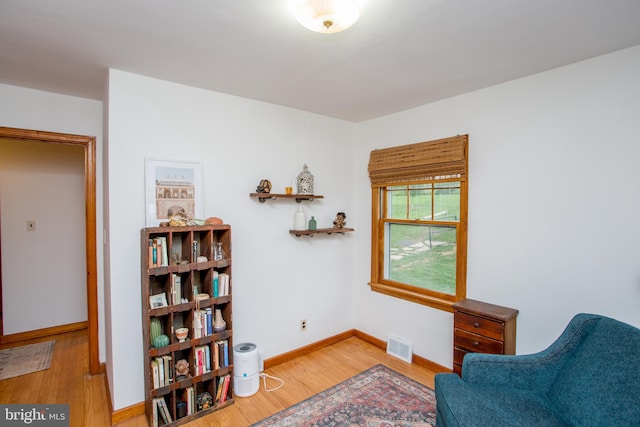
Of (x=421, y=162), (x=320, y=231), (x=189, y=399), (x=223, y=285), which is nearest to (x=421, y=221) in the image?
(x=421, y=162)

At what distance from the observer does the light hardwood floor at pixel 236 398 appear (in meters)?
2.35

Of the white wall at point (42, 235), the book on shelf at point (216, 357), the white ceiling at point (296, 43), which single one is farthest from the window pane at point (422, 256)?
the white wall at point (42, 235)

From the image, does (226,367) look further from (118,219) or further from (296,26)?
(296,26)

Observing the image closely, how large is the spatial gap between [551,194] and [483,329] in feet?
3.58

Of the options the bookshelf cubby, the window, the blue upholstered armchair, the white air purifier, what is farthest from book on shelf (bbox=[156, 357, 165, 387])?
the window

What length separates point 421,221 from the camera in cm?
315

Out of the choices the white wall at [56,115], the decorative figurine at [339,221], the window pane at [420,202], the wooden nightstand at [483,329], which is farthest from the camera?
the decorative figurine at [339,221]

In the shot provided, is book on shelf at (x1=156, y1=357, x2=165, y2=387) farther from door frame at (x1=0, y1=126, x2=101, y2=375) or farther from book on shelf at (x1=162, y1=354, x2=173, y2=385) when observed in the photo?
door frame at (x1=0, y1=126, x2=101, y2=375)

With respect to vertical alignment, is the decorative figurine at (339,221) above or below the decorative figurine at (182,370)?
above

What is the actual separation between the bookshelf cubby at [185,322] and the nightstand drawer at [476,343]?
1.79 metres

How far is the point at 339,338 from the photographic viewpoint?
3.64 m

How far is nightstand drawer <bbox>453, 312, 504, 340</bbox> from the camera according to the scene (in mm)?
2307

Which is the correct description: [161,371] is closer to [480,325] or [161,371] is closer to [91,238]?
[91,238]

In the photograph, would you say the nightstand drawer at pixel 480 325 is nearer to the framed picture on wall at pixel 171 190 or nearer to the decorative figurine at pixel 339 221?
the decorative figurine at pixel 339 221
